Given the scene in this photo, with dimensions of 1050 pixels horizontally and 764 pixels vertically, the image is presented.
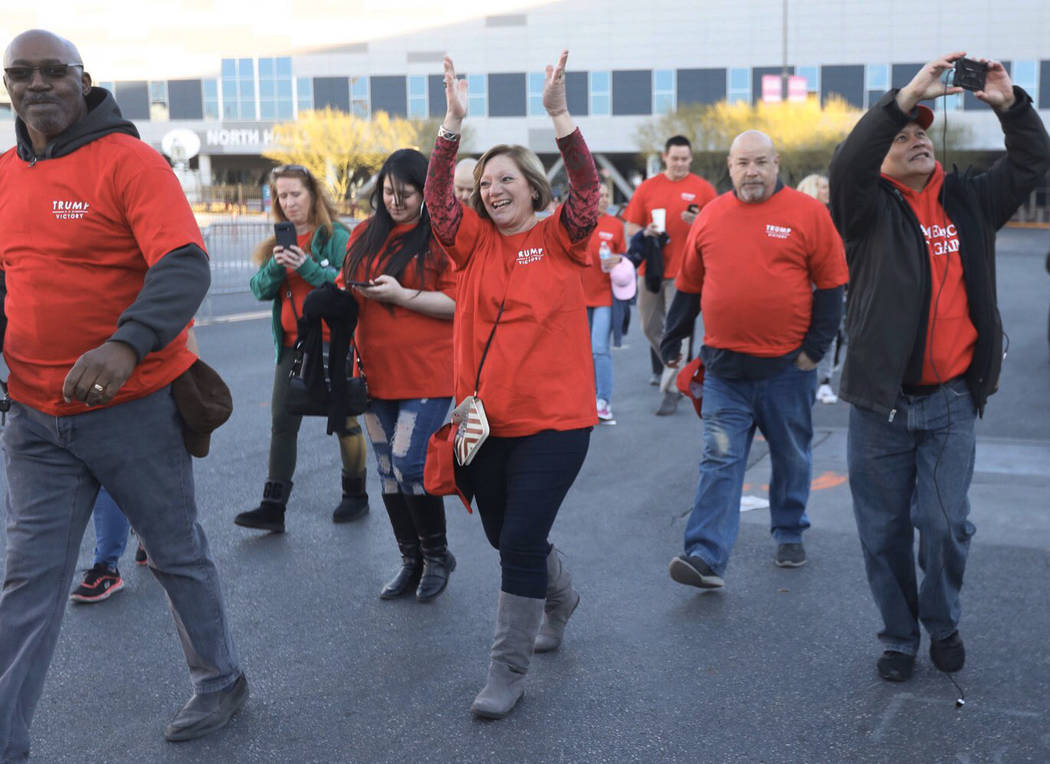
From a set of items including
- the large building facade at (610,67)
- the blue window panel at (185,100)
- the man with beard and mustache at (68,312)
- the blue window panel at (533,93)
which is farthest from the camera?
the blue window panel at (185,100)

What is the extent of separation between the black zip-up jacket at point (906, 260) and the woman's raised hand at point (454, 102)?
127 cm

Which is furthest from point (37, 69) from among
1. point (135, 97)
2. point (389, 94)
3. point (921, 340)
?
point (135, 97)

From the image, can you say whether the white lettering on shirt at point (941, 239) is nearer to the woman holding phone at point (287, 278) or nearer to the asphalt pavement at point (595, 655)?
the asphalt pavement at point (595, 655)

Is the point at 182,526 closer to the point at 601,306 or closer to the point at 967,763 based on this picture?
the point at 967,763

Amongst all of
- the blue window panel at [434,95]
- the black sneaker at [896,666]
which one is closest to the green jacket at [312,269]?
the black sneaker at [896,666]

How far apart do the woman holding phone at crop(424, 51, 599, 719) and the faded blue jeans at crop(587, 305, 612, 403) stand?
206 inches

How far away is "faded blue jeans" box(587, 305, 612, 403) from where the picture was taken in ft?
31.2

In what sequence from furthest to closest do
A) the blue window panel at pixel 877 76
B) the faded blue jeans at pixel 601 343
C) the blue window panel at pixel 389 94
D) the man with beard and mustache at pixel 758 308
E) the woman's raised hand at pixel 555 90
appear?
1. the blue window panel at pixel 389 94
2. the blue window panel at pixel 877 76
3. the faded blue jeans at pixel 601 343
4. the man with beard and mustache at pixel 758 308
5. the woman's raised hand at pixel 555 90

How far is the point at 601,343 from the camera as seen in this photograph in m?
9.51

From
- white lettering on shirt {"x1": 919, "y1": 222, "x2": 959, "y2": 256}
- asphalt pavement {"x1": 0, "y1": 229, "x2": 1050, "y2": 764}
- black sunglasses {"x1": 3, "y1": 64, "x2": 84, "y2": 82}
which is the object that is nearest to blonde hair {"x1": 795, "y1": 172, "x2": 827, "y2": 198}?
asphalt pavement {"x1": 0, "y1": 229, "x2": 1050, "y2": 764}

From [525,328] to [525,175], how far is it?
1.82ft

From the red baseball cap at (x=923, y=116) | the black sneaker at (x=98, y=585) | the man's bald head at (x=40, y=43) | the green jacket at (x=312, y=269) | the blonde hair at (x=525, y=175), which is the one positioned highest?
the man's bald head at (x=40, y=43)

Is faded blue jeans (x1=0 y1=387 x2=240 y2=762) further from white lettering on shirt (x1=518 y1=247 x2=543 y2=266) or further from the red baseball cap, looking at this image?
the red baseball cap

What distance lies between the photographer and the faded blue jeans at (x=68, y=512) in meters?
3.50
